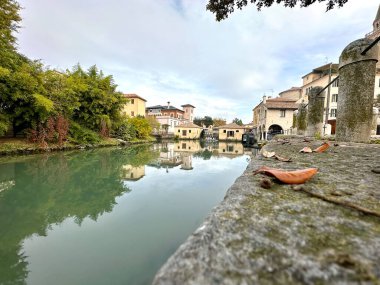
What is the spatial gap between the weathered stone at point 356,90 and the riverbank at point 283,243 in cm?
285

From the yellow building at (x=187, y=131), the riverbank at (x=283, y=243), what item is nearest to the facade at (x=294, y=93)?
the yellow building at (x=187, y=131)

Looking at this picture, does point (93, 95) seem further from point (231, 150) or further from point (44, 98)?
point (231, 150)

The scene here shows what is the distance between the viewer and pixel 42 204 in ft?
13.4

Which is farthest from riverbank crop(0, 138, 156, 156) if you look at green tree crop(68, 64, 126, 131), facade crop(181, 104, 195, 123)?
facade crop(181, 104, 195, 123)

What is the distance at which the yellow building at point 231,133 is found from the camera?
4172 centimetres

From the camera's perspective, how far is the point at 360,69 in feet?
10.8

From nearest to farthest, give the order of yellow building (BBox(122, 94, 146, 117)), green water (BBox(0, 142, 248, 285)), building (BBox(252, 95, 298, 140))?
1. green water (BBox(0, 142, 248, 285))
2. building (BBox(252, 95, 298, 140))
3. yellow building (BBox(122, 94, 146, 117))

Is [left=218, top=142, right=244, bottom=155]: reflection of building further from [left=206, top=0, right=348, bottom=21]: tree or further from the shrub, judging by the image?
[left=206, top=0, right=348, bottom=21]: tree

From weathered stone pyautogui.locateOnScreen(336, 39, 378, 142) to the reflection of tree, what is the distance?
4.60 m

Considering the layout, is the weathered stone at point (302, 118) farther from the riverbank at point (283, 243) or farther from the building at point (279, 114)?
the building at point (279, 114)

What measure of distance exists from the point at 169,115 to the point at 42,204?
55.7 metres

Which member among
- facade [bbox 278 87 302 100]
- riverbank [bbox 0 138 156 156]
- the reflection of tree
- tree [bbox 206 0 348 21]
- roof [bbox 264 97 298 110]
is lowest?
the reflection of tree

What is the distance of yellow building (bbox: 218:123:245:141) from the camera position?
41719mm

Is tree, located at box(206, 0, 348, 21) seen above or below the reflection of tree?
above
